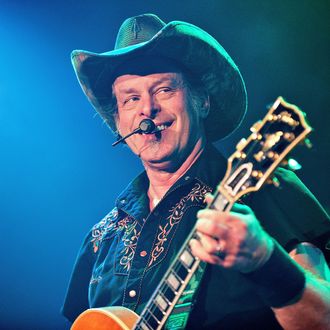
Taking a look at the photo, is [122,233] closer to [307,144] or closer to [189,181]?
[189,181]

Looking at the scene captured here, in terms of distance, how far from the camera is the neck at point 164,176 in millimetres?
2312

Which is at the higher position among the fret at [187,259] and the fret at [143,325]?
the fret at [187,259]

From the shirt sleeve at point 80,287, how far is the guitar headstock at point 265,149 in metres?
1.46

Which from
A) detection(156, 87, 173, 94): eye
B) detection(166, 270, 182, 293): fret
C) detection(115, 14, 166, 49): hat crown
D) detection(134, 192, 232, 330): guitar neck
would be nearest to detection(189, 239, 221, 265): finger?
detection(134, 192, 232, 330): guitar neck

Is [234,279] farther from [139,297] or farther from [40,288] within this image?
[40,288]

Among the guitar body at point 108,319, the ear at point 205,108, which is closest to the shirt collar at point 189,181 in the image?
the ear at point 205,108

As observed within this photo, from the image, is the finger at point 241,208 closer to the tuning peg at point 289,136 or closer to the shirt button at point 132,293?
the tuning peg at point 289,136

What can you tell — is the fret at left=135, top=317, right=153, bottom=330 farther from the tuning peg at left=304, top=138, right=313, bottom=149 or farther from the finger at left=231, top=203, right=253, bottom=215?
the tuning peg at left=304, top=138, right=313, bottom=149

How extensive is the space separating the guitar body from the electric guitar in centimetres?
18

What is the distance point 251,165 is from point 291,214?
Result: 594 mm

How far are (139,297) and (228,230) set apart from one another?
3.03 feet

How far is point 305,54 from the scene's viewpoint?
2750 mm

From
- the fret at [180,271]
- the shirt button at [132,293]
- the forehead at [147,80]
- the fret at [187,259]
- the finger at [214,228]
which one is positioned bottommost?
the shirt button at [132,293]

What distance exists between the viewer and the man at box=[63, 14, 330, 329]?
4.27ft
